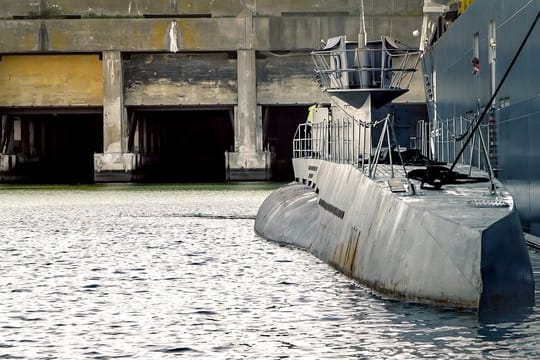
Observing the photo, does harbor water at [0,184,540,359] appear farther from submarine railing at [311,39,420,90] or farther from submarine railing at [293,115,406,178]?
submarine railing at [311,39,420,90]

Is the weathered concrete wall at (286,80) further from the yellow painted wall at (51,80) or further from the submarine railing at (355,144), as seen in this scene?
the submarine railing at (355,144)

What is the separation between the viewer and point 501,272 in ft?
49.8

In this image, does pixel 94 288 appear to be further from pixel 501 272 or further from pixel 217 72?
pixel 217 72

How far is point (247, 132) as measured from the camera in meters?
74.2

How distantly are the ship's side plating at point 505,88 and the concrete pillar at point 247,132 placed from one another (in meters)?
32.2

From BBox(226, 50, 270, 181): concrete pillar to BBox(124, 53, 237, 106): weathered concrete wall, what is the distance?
2.98 feet

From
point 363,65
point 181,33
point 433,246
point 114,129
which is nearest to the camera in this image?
point 433,246

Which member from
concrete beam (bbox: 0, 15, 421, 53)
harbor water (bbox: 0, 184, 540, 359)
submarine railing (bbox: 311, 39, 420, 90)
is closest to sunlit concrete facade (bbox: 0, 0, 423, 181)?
concrete beam (bbox: 0, 15, 421, 53)

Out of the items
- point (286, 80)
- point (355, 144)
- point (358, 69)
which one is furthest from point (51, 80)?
point (358, 69)

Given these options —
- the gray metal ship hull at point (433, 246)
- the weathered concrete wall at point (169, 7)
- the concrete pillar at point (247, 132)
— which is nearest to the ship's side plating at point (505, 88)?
the gray metal ship hull at point (433, 246)

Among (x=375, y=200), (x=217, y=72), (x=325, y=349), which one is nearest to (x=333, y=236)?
(x=375, y=200)

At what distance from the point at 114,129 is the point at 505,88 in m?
47.7

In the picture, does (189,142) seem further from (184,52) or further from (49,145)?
(184,52)

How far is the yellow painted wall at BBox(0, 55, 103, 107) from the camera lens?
246 ft
